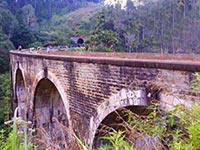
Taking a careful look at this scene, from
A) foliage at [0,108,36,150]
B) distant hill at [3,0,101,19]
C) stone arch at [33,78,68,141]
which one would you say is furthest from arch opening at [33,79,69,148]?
distant hill at [3,0,101,19]

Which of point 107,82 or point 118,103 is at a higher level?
point 107,82

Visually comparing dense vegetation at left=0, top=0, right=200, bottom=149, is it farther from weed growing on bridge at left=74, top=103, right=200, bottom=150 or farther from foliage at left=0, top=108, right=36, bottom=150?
foliage at left=0, top=108, right=36, bottom=150

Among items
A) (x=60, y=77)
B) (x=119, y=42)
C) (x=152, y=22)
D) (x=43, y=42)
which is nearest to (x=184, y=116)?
(x=60, y=77)

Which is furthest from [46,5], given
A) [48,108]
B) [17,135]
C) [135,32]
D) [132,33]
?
[17,135]

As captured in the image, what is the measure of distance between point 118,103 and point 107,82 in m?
0.51

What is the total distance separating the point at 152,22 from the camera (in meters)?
26.1

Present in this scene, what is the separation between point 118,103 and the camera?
16.6 ft

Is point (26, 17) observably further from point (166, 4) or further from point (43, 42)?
point (166, 4)

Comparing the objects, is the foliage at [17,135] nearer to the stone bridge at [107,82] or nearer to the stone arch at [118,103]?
the stone bridge at [107,82]

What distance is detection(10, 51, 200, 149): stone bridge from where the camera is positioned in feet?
12.0

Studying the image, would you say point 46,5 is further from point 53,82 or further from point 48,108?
point 53,82

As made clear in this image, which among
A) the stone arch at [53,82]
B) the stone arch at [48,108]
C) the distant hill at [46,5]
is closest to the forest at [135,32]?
the stone arch at [48,108]

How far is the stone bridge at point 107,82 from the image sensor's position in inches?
145

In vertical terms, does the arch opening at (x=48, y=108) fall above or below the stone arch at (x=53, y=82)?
below
